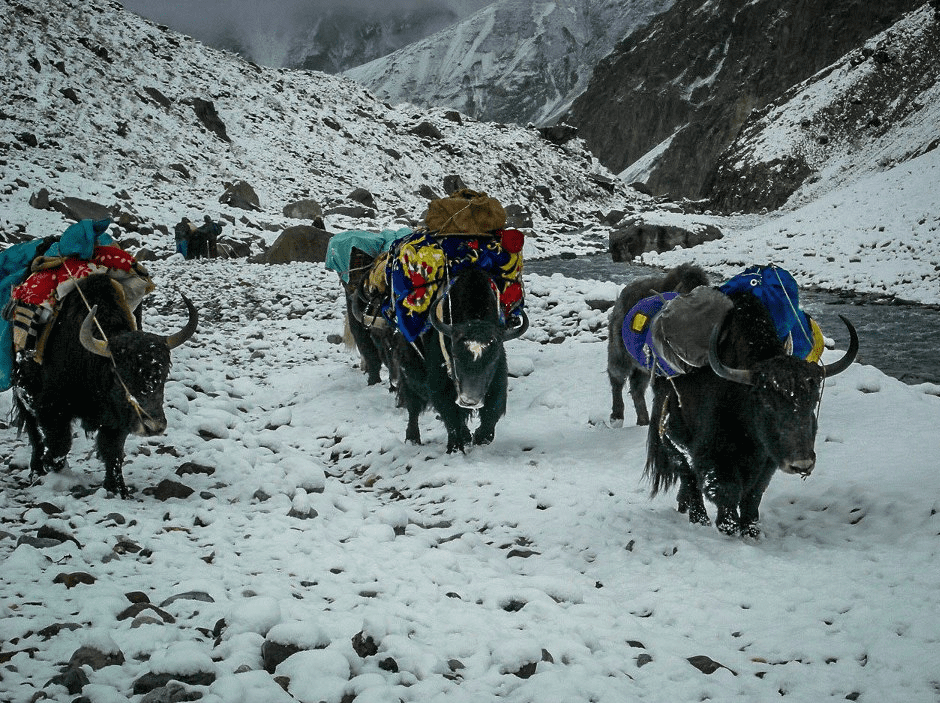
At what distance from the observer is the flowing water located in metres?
6.76

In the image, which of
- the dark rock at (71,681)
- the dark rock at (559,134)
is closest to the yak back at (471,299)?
the dark rock at (71,681)

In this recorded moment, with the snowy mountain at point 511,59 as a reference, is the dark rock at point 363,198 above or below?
below

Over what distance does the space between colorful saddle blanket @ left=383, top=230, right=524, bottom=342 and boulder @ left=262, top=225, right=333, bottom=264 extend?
11.5 metres

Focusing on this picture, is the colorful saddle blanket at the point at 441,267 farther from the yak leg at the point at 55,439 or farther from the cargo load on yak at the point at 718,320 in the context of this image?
the yak leg at the point at 55,439

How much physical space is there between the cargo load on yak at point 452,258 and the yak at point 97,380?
155 cm

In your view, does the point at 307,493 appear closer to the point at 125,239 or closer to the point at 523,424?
the point at 523,424

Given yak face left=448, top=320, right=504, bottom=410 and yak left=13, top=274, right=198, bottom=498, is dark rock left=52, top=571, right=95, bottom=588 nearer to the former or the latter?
yak left=13, top=274, right=198, bottom=498

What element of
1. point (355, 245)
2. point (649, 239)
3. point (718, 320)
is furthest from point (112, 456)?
point (649, 239)

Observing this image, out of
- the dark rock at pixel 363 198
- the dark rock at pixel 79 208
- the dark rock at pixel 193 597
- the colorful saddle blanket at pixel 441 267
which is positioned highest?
the dark rock at pixel 363 198

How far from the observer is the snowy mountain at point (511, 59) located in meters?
170

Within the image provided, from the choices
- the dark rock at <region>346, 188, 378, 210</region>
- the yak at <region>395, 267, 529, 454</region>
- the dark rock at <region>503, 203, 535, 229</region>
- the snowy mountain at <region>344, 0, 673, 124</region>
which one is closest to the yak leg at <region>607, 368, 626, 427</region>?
the yak at <region>395, 267, 529, 454</region>

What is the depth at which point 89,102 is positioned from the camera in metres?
24.1

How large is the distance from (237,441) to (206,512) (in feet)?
5.28

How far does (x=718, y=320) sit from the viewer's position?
324 cm
